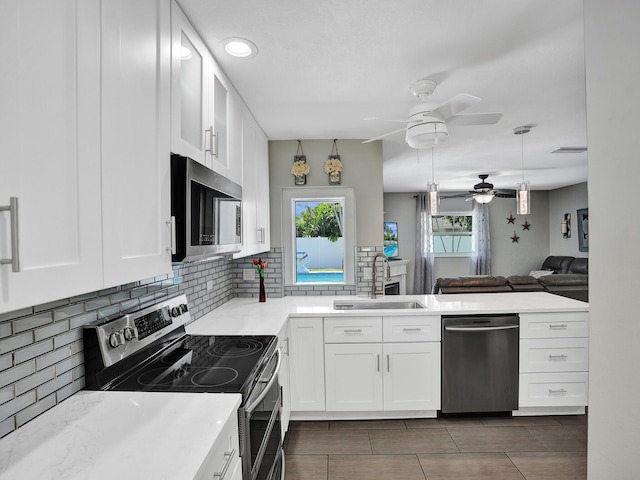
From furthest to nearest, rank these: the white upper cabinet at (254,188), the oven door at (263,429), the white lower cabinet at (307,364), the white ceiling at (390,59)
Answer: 1. the white lower cabinet at (307,364)
2. the white upper cabinet at (254,188)
3. the white ceiling at (390,59)
4. the oven door at (263,429)

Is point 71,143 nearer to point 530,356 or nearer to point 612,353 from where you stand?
point 612,353

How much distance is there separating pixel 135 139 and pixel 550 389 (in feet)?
10.3

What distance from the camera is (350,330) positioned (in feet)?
8.89

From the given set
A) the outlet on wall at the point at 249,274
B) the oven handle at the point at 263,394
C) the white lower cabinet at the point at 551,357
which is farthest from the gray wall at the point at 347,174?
the oven handle at the point at 263,394

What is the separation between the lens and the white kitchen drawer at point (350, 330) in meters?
2.71

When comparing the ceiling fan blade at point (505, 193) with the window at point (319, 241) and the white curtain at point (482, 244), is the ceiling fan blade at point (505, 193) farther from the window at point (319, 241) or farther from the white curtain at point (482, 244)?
the window at point (319, 241)

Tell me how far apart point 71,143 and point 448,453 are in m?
2.60

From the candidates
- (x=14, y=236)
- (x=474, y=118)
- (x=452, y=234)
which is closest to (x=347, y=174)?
(x=474, y=118)

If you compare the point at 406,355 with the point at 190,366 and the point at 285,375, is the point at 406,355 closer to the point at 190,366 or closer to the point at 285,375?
the point at 285,375

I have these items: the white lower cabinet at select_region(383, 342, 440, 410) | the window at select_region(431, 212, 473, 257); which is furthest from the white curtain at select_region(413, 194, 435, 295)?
the white lower cabinet at select_region(383, 342, 440, 410)

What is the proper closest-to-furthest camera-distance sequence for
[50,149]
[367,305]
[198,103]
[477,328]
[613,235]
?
[50,149] → [613,235] → [198,103] → [477,328] → [367,305]

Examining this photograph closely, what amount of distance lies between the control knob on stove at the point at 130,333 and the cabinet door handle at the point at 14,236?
2.87ft

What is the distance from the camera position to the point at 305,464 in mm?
2250

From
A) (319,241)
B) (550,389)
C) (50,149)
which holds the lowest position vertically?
(550,389)
